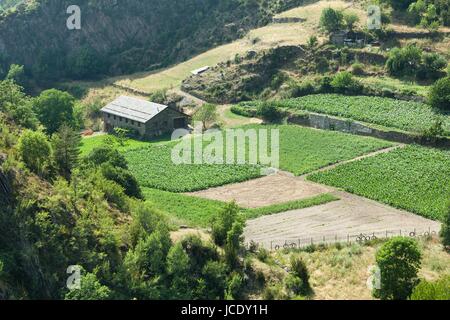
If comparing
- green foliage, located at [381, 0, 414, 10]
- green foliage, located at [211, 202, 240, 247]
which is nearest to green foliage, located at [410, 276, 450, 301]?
green foliage, located at [211, 202, 240, 247]

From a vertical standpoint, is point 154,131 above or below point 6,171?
below

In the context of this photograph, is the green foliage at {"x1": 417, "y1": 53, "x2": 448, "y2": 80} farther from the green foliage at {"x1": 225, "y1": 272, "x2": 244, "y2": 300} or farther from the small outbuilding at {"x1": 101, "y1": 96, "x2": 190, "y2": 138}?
the green foliage at {"x1": 225, "y1": 272, "x2": 244, "y2": 300}

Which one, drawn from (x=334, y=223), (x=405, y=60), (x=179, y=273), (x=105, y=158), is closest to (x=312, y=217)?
(x=334, y=223)

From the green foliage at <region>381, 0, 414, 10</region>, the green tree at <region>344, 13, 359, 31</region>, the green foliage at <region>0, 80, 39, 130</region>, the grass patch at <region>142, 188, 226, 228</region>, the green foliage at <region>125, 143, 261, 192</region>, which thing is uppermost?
the green foliage at <region>381, 0, 414, 10</region>

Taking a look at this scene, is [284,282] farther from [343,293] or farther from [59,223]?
[59,223]

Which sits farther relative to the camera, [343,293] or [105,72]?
[105,72]

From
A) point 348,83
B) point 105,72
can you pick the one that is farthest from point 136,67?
point 348,83
